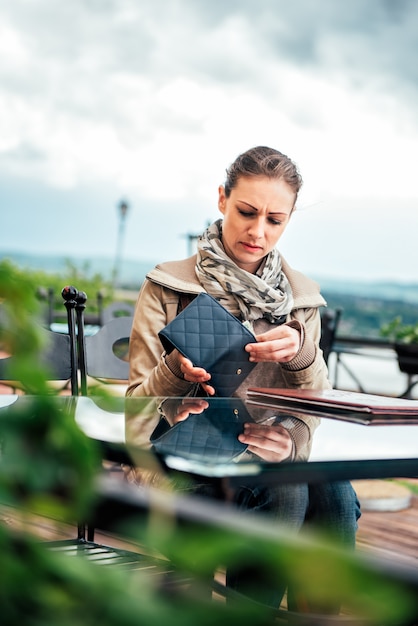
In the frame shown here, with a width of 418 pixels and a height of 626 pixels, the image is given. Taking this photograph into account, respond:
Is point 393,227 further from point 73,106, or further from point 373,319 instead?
point 73,106

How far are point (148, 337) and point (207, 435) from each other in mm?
875

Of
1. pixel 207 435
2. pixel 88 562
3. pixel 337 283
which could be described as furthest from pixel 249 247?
pixel 337 283

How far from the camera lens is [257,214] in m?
2.20

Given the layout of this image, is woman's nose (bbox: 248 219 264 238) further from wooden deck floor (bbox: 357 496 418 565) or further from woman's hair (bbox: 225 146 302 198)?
wooden deck floor (bbox: 357 496 418 565)

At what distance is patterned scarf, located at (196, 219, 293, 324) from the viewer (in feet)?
7.23

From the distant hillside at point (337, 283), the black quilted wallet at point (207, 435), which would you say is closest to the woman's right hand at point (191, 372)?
the black quilted wallet at point (207, 435)

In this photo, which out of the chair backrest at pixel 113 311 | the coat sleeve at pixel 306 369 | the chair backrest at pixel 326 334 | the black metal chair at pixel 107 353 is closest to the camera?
the coat sleeve at pixel 306 369

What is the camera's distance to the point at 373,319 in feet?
21.9

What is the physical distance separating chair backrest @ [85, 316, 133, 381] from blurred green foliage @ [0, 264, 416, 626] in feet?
7.17

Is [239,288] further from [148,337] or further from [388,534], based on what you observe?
[388,534]

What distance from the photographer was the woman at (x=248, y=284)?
78.6 inches

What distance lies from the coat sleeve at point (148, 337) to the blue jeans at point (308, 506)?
31cm

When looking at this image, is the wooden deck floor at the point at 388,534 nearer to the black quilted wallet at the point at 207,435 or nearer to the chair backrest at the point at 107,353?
the chair backrest at the point at 107,353

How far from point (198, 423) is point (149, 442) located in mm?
234
